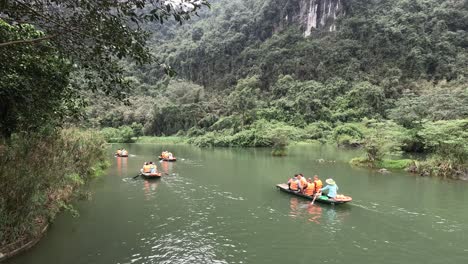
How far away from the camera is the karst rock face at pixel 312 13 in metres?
86.1

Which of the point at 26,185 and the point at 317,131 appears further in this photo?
the point at 317,131

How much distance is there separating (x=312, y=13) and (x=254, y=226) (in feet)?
286

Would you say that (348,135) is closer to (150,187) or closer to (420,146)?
(420,146)

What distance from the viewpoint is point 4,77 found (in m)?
8.24

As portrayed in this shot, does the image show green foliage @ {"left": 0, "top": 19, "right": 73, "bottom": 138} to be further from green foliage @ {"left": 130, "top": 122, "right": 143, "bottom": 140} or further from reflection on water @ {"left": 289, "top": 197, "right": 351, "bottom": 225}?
green foliage @ {"left": 130, "top": 122, "right": 143, "bottom": 140}

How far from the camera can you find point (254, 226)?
11742 millimetres

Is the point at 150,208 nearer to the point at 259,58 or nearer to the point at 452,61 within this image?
the point at 452,61

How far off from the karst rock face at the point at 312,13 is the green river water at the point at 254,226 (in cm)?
7439

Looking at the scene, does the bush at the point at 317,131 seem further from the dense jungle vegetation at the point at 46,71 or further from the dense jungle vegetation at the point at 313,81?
the dense jungle vegetation at the point at 46,71

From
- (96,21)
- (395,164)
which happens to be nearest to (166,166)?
(395,164)

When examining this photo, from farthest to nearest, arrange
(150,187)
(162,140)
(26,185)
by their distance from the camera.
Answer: (162,140) → (150,187) → (26,185)

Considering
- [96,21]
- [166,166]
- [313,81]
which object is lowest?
[166,166]

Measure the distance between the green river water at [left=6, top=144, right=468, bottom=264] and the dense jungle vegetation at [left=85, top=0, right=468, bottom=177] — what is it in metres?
18.5

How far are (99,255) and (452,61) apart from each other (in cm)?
6843
